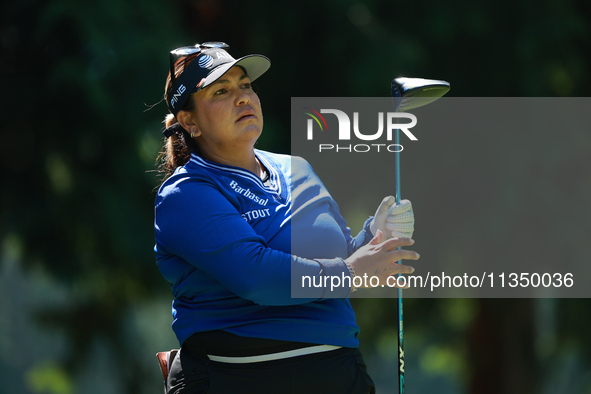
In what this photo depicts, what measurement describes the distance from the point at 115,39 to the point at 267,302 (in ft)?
8.43

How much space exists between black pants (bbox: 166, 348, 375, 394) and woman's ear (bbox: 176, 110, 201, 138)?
58cm

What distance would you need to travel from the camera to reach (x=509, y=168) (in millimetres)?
4215

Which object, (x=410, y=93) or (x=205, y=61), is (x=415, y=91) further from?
(x=205, y=61)

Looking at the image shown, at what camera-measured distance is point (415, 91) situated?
78.6 inches

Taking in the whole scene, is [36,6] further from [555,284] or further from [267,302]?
[555,284]

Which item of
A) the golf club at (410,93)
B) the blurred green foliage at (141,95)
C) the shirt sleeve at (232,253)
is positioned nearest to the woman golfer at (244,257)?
the shirt sleeve at (232,253)

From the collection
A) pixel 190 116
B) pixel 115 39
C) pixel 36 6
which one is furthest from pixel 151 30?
pixel 190 116

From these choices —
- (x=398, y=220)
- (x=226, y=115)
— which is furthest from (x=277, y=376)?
(x=226, y=115)

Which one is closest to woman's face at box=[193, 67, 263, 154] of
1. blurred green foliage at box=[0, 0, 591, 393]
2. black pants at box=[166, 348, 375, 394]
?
black pants at box=[166, 348, 375, 394]

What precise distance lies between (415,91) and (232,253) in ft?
2.35

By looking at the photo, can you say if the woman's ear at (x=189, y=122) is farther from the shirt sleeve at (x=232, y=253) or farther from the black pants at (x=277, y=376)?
the black pants at (x=277, y=376)

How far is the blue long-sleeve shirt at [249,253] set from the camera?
168cm

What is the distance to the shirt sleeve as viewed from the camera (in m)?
1.67

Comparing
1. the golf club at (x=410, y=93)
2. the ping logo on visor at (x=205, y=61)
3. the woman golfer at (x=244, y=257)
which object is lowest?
the woman golfer at (x=244, y=257)
